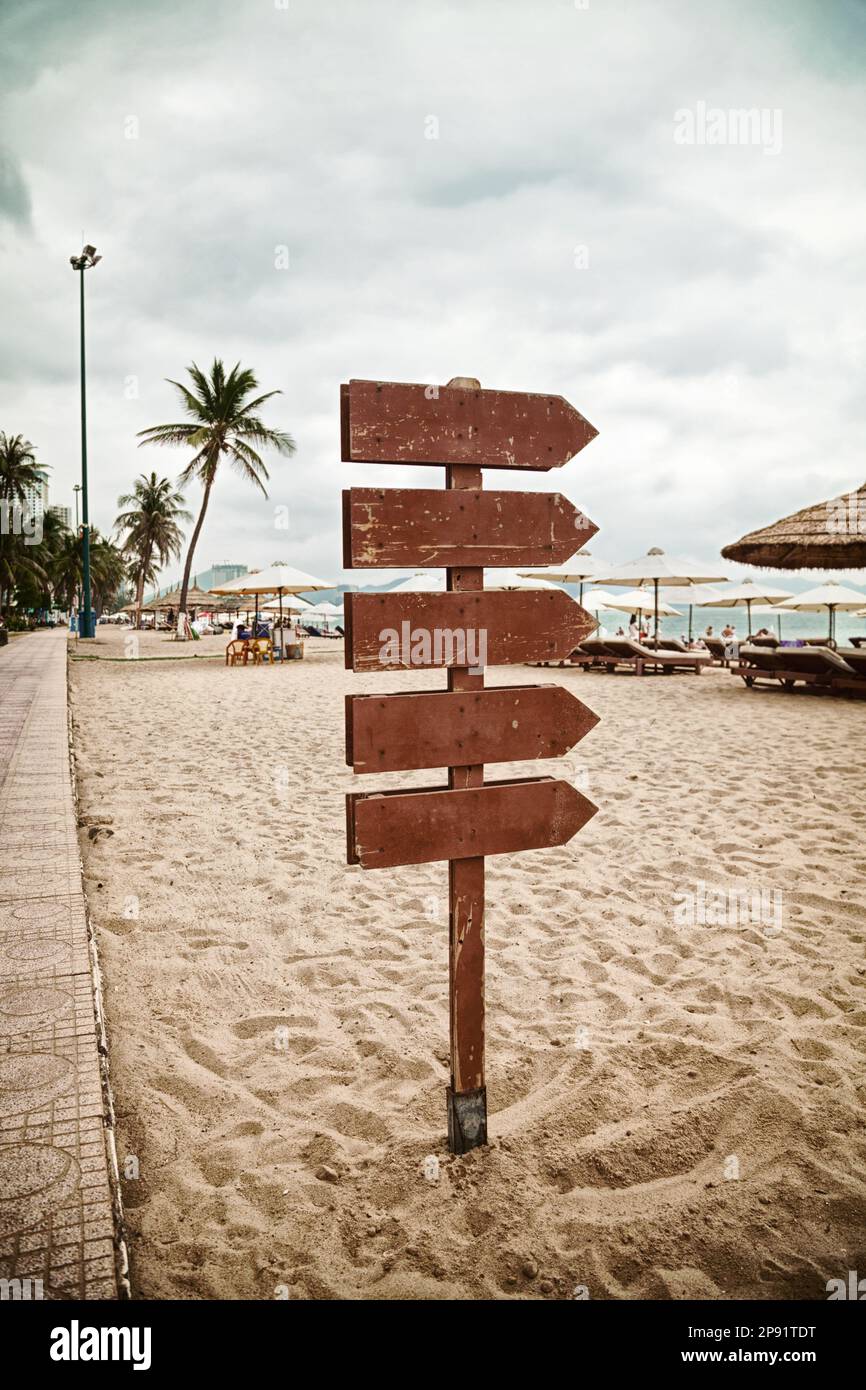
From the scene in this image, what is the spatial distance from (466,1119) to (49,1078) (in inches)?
51.7

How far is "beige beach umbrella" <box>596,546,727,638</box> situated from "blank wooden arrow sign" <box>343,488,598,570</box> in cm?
1603

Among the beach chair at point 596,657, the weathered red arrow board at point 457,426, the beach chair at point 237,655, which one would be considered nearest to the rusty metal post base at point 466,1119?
the weathered red arrow board at point 457,426

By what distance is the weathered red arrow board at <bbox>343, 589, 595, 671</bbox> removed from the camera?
6.66 ft

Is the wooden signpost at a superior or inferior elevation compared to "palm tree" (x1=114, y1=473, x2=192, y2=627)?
inferior

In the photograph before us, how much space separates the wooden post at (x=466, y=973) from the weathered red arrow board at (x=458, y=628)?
2.9 inches

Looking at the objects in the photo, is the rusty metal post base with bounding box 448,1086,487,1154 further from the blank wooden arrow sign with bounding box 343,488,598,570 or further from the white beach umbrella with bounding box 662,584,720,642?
the white beach umbrella with bounding box 662,584,720,642

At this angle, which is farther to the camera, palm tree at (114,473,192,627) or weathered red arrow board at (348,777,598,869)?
palm tree at (114,473,192,627)

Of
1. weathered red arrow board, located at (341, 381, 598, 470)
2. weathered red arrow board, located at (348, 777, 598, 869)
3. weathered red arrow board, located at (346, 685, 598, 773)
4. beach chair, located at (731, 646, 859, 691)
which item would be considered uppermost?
weathered red arrow board, located at (341, 381, 598, 470)

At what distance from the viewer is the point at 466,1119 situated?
230cm

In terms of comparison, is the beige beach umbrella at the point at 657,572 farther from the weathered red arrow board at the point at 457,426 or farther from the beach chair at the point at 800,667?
the weathered red arrow board at the point at 457,426

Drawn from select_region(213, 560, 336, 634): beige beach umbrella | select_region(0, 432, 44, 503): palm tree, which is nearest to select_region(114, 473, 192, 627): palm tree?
select_region(0, 432, 44, 503): palm tree

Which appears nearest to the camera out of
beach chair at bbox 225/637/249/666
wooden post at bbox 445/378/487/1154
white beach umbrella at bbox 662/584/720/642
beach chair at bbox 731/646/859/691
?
wooden post at bbox 445/378/487/1154

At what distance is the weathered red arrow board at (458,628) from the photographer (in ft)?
6.66

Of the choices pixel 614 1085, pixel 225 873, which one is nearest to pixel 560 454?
pixel 614 1085
